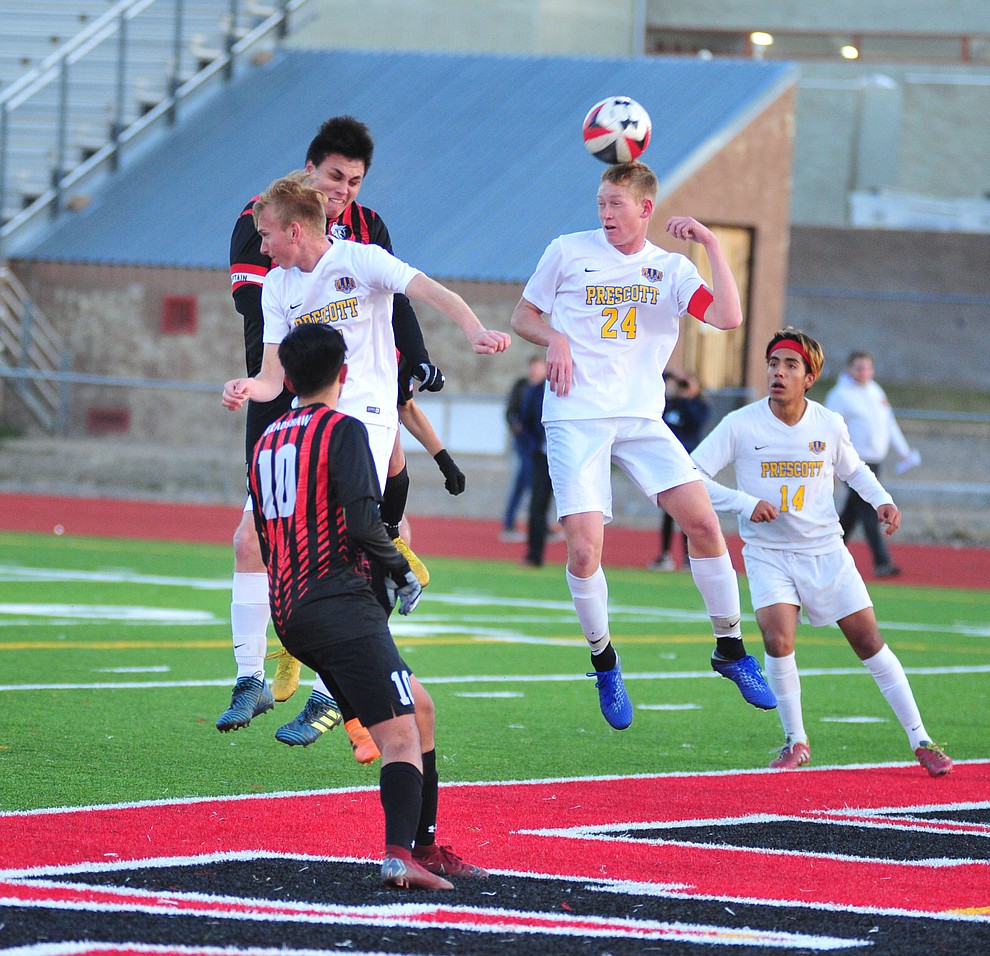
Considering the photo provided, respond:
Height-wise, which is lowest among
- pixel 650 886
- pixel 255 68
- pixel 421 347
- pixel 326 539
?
pixel 650 886

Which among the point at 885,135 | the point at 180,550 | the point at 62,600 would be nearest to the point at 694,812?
the point at 62,600

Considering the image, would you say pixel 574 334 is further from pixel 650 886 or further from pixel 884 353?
pixel 884 353

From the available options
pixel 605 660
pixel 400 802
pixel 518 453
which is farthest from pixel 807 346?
pixel 518 453

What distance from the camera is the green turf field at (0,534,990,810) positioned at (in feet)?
26.1

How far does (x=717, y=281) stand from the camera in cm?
807

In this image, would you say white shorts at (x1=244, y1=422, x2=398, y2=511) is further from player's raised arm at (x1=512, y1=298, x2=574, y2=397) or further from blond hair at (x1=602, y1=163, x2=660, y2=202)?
blond hair at (x1=602, y1=163, x2=660, y2=202)

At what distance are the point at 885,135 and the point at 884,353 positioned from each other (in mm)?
4836

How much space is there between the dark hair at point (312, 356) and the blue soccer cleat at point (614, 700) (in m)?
2.78

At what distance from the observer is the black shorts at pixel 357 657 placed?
18.4 ft

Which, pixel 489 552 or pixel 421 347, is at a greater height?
pixel 421 347

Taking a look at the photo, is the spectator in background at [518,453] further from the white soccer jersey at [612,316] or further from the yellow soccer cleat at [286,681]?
the yellow soccer cleat at [286,681]

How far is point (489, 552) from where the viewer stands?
69.9ft

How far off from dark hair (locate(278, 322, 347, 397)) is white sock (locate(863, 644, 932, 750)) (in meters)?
3.93

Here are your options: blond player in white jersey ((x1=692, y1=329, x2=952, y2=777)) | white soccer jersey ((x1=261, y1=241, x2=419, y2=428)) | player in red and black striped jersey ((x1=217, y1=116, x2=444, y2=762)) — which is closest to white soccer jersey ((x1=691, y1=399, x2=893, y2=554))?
blond player in white jersey ((x1=692, y1=329, x2=952, y2=777))
